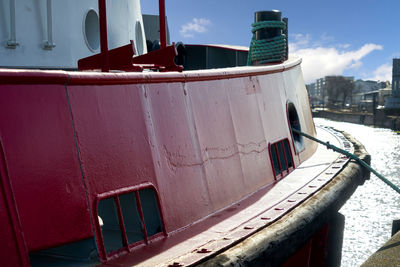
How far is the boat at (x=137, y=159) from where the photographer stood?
247cm

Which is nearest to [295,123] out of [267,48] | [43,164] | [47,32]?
[267,48]

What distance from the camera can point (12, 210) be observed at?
233 cm

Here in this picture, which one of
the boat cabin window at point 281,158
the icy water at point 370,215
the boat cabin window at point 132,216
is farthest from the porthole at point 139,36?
the icy water at point 370,215

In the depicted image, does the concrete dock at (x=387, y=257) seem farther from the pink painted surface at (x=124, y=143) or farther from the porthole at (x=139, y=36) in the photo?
the porthole at (x=139, y=36)

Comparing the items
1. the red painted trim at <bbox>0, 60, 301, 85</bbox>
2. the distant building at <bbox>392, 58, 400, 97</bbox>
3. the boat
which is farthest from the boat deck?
the distant building at <bbox>392, 58, 400, 97</bbox>

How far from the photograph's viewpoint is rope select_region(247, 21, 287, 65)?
6602 millimetres

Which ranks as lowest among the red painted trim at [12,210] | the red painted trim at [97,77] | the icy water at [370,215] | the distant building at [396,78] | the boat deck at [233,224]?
the icy water at [370,215]

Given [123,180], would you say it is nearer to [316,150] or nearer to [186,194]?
[186,194]

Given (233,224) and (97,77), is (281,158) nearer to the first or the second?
(233,224)

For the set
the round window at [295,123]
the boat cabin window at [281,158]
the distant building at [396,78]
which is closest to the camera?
the boat cabin window at [281,158]

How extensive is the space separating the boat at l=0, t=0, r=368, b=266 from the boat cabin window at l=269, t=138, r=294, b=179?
0.02 metres

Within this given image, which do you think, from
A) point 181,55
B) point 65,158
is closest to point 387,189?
point 181,55

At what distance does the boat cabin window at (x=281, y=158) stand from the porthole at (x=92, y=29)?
2.46m

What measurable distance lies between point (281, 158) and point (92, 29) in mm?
2949
